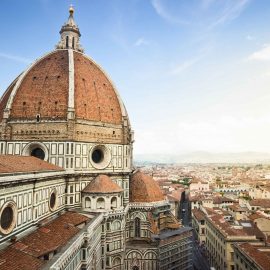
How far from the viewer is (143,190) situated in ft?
113

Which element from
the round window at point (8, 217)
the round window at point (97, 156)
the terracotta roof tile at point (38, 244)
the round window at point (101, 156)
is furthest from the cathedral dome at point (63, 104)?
the round window at point (8, 217)

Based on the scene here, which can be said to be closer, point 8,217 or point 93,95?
point 8,217

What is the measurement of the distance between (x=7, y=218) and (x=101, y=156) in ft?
47.1

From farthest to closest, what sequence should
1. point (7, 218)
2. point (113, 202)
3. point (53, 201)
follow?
point (113, 202), point (53, 201), point (7, 218)

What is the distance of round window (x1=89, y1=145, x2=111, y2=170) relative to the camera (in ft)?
102

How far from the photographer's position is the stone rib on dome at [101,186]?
1124 inches

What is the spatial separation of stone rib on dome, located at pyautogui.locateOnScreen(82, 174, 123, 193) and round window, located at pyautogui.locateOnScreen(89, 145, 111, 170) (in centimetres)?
181

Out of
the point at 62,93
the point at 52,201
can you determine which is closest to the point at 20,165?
the point at 52,201

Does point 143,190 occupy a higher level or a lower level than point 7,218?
higher

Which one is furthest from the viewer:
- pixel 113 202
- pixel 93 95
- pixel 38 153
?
pixel 93 95

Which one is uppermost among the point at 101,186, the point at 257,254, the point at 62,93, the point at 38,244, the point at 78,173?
the point at 62,93

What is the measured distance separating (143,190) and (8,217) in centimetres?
1775

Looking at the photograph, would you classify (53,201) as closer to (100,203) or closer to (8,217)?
(100,203)

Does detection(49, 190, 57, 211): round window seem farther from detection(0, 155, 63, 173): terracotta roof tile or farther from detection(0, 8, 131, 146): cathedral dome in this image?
detection(0, 8, 131, 146): cathedral dome
